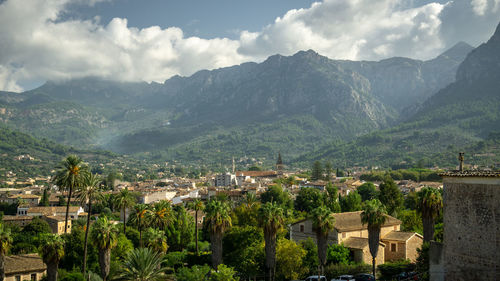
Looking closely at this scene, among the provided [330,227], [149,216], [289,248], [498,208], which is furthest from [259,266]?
[498,208]

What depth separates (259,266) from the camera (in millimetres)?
44719

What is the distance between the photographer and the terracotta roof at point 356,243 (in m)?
45.4

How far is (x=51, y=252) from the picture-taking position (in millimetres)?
36625

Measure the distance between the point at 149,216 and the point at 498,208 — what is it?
152ft

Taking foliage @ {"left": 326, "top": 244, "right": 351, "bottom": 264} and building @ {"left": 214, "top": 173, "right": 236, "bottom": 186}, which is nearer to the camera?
foliage @ {"left": 326, "top": 244, "right": 351, "bottom": 264}

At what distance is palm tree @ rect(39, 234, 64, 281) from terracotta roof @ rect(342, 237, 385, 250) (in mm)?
30075

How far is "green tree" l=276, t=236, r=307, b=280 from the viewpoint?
42.5 meters

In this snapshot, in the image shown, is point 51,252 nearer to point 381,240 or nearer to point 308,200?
point 381,240

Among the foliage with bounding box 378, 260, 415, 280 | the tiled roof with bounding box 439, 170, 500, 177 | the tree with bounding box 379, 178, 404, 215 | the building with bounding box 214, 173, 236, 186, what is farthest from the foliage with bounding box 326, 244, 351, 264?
the building with bounding box 214, 173, 236, 186

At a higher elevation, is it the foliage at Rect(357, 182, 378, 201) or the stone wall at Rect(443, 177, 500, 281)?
the stone wall at Rect(443, 177, 500, 281)

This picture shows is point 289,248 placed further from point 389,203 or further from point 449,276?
point 389,203

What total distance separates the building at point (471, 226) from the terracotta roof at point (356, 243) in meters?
29.5

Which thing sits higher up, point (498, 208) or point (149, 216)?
point (498, 208)

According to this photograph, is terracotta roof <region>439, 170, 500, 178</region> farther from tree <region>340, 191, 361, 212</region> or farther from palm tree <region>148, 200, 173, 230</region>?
tree <region>340, 191, 361, 212</region>
